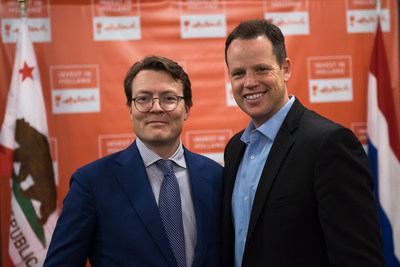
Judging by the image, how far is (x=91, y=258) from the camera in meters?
1.57

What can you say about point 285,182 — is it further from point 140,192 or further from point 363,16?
point 363,16

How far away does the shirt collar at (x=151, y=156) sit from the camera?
164 cm

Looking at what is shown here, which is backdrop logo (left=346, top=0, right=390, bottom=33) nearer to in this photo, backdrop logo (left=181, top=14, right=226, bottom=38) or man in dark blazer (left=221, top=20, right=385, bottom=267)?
backdrop logo (left=181, top=14, right=226, bottom=38)

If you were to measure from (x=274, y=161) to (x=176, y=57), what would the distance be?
1890mm

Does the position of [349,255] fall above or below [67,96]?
below

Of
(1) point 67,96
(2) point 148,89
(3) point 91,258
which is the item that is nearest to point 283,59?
(2) point 148,89

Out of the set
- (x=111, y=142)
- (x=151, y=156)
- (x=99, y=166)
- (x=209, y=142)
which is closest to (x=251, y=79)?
(x=151, y=156)

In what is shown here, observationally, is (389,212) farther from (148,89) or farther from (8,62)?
(8,62)

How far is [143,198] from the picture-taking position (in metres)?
1.53

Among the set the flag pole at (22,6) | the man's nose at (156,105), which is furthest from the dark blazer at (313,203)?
the flag pole at (22,6)

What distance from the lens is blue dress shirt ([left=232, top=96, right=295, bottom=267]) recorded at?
1556mm

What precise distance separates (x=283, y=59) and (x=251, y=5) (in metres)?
1.72

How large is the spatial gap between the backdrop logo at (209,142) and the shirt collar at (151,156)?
1344 mm

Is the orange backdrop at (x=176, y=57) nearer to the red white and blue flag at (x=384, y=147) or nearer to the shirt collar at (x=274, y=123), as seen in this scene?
the red white and blue flag at (x=384, y=147)
